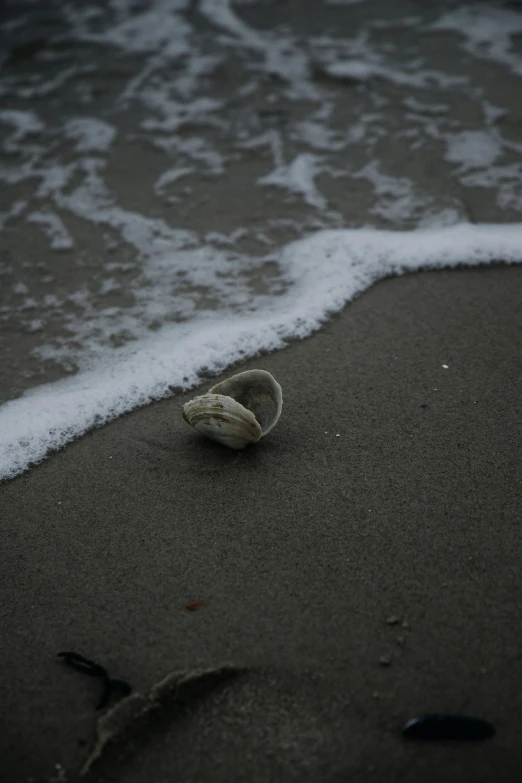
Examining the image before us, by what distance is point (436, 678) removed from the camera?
179 cm

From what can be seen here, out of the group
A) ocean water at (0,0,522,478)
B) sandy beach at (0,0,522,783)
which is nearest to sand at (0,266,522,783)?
sandy beach at (0,0,522,783)

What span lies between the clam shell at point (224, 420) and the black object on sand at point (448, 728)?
115 cm

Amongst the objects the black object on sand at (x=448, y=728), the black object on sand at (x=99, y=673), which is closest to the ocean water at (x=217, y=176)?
the black object on sand at (x=99, y=673)

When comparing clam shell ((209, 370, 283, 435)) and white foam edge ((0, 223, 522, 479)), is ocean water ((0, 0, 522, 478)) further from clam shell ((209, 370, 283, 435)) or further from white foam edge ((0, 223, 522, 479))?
clam shell ((209, 370, 283, 435))

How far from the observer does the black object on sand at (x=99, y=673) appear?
1807 mm

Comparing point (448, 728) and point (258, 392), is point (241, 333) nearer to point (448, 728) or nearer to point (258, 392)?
point (258, 392)

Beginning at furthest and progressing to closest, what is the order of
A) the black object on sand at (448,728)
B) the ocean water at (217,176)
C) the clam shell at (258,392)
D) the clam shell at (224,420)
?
the ocean water at (217,176) → the clam shell at (258,392) → the clam shell at (224,420) → the black object on sand at (448,728)

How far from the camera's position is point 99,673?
1.87m

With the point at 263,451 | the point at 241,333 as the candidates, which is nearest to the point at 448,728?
the point at 263,451

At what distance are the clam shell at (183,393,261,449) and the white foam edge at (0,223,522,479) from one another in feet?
0.81

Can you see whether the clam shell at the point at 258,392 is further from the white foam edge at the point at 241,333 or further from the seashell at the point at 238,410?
the white foam edge at the point at 241,333

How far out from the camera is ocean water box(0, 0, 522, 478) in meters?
3.31

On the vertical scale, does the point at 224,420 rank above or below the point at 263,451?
above

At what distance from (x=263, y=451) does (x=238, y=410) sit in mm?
219
